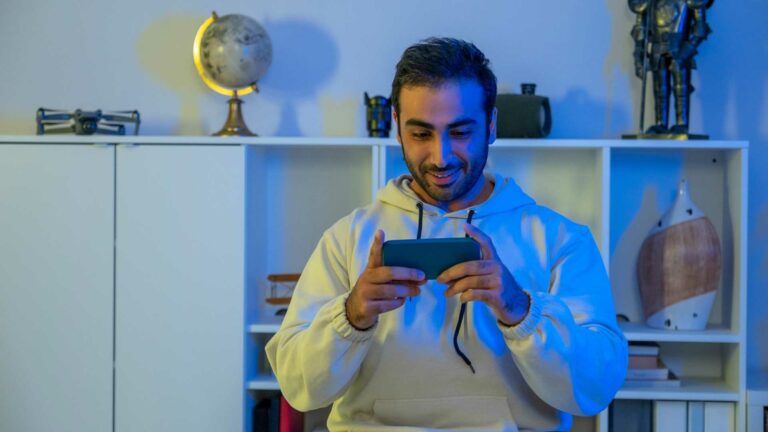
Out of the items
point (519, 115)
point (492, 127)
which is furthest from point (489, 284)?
point (519, 115)

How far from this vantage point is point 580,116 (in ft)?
11.8

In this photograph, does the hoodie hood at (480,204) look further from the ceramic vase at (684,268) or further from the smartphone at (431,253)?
the ceramic vase at (684,268)

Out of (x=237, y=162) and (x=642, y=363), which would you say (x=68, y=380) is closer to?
(x=237, y=162)

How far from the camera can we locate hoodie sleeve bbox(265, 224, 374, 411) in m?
1.69

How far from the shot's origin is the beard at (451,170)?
1774mm

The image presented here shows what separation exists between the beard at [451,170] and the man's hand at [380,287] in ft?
0.67

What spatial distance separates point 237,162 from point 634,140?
1337mm

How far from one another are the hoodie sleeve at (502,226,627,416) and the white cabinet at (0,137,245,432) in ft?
5.62

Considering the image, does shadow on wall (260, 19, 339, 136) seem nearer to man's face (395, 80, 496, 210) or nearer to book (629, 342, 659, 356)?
book (629, 342, 659, 356)

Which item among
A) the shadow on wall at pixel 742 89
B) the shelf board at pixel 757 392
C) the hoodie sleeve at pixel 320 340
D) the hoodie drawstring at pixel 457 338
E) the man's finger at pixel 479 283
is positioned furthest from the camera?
the shadow on wall at pixel 742 89

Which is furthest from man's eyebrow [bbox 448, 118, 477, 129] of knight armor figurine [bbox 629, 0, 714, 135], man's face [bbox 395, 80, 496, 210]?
knight armor figurine [bbox 629, 0, 714, 135]

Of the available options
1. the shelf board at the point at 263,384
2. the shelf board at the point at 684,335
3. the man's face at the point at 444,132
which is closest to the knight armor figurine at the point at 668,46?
the shelf board at the point at 684,335

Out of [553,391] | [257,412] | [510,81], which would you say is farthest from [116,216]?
[553,391]

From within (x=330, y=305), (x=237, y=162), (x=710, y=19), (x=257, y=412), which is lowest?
(x=257, y=412)
